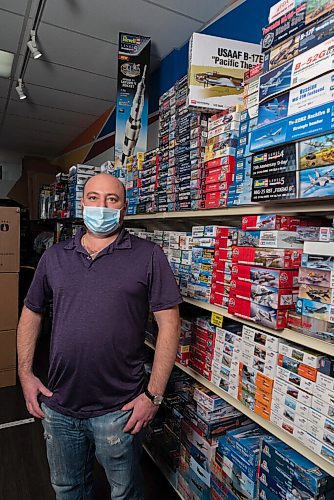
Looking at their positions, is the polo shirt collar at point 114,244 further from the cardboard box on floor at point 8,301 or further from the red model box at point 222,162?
the cardboard box on floor at point 8,301

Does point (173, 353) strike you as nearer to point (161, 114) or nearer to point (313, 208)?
point (313, 208)

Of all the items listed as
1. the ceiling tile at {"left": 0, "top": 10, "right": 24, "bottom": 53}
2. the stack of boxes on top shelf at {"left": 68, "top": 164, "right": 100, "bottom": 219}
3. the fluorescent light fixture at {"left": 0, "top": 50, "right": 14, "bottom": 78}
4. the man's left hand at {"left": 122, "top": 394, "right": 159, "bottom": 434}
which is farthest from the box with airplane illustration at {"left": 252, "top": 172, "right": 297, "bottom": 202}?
the fluorescent light fixture at {"left": 0, "top": 50, "right": 14, "bottom": 78}

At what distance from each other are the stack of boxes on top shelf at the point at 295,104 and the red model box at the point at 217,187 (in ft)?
0.85

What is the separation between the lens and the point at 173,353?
147cm

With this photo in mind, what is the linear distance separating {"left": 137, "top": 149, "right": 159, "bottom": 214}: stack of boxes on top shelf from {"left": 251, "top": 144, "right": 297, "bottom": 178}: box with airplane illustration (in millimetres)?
1049

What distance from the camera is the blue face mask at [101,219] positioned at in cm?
152

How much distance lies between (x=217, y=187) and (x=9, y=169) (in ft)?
24.1

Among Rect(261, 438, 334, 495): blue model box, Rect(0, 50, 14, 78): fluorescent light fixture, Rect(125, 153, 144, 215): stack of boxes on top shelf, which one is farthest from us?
Rect(0, 50, 14, 78): fluorescent light fixture

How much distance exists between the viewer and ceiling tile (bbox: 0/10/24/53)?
2607mm

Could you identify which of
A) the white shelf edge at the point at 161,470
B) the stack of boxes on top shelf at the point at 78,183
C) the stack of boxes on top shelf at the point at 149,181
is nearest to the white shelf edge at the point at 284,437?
the white shelf edge at the point at 161,470

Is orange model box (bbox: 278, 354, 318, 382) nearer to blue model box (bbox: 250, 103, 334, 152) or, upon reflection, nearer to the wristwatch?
the wristwatch

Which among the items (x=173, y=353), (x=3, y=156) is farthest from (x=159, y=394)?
(x=3, y=156)

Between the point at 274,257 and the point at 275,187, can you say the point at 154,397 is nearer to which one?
the point at 274,257

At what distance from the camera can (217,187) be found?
159 cm
